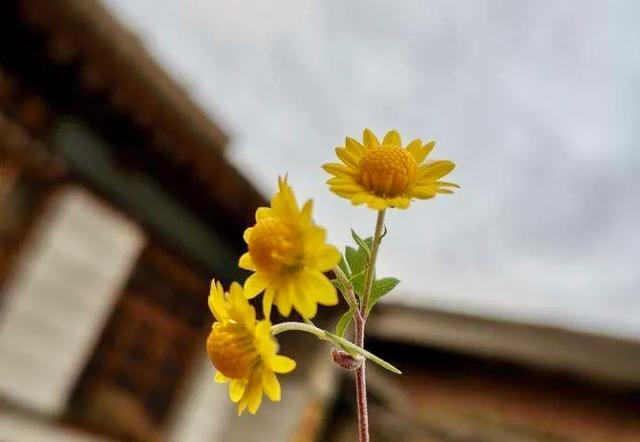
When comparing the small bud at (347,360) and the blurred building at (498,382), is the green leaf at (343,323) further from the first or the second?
the blurred building at (498,382)

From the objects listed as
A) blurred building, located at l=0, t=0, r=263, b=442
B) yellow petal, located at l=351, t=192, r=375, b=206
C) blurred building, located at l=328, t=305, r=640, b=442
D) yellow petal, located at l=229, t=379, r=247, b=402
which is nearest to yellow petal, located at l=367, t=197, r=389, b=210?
yellow petal, located at l=351, t=192, r=375, b=206

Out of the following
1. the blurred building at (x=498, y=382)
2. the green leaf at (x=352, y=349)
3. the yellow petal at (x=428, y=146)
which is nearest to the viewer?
the green leaf at (x=352, y=349)

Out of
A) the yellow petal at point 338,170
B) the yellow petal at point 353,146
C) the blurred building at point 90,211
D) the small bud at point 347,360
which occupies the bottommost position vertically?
the small bud at point 347,360

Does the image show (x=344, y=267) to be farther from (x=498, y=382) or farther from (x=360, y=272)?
(x=498, y=382)

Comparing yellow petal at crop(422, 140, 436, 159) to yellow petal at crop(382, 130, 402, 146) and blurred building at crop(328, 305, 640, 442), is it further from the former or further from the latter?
blurred building at crop(328, 305, 640, 442)

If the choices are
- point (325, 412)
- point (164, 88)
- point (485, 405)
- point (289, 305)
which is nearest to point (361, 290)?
point (289, 305)

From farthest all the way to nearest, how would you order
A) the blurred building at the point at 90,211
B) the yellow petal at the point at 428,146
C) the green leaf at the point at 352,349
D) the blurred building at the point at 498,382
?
the blurred building at the point at 498,382, the blurred building at the point at 90,211, the yellow petal at the point at 428,146, the green leaf at the point at 352,349

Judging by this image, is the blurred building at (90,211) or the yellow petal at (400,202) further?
the blurred building at (90,211)

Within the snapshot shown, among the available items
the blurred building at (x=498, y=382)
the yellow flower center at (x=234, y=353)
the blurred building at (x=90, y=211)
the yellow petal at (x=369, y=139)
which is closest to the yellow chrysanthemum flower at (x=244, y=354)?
the yellow flower center at (x=234, y=353)

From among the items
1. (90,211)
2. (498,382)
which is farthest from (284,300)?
(498,382)

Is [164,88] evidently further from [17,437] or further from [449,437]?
[449,437]
